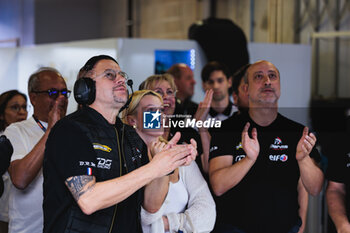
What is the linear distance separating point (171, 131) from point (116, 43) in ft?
9.52

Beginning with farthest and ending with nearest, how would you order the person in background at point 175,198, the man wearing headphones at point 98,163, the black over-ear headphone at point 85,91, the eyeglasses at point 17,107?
the eyeglasses at point 17,107 < the person in background at point 175,198 < the black over-ear headphone at point 85,91 < the man wearing headphones at point 98,163

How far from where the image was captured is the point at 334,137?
95.4 inches

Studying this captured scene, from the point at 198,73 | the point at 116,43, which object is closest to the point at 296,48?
the point at 198,73

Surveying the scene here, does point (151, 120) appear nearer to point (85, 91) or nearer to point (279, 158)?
point (85, 91)

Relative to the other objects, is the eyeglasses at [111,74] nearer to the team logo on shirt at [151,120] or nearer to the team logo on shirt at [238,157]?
the team logo on shirt at [151,120]

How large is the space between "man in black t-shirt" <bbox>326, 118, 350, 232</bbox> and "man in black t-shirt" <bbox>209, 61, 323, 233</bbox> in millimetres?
74

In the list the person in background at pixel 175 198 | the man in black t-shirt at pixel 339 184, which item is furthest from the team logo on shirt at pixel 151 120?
the man in black t-shirt at pixel 339 184

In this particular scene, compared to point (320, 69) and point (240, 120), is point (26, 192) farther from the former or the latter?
point (320, 69)

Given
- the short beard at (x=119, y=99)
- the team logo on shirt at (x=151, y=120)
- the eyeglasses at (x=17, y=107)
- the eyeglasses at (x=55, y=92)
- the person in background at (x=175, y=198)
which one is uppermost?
the eyeglasses at (x=55, y=92)

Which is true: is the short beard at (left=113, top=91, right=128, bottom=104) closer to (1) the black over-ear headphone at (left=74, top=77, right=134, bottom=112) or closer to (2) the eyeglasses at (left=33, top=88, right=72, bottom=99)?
(1) the black over-ear headphone at (left=74, top=77, right=134, bottom=112)

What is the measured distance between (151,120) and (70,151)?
603 mm

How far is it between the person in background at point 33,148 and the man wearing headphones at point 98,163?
0.57m

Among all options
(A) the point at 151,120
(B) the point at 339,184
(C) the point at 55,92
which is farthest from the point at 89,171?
(B) the point at 339,184

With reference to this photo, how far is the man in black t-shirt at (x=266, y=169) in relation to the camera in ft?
7.79
